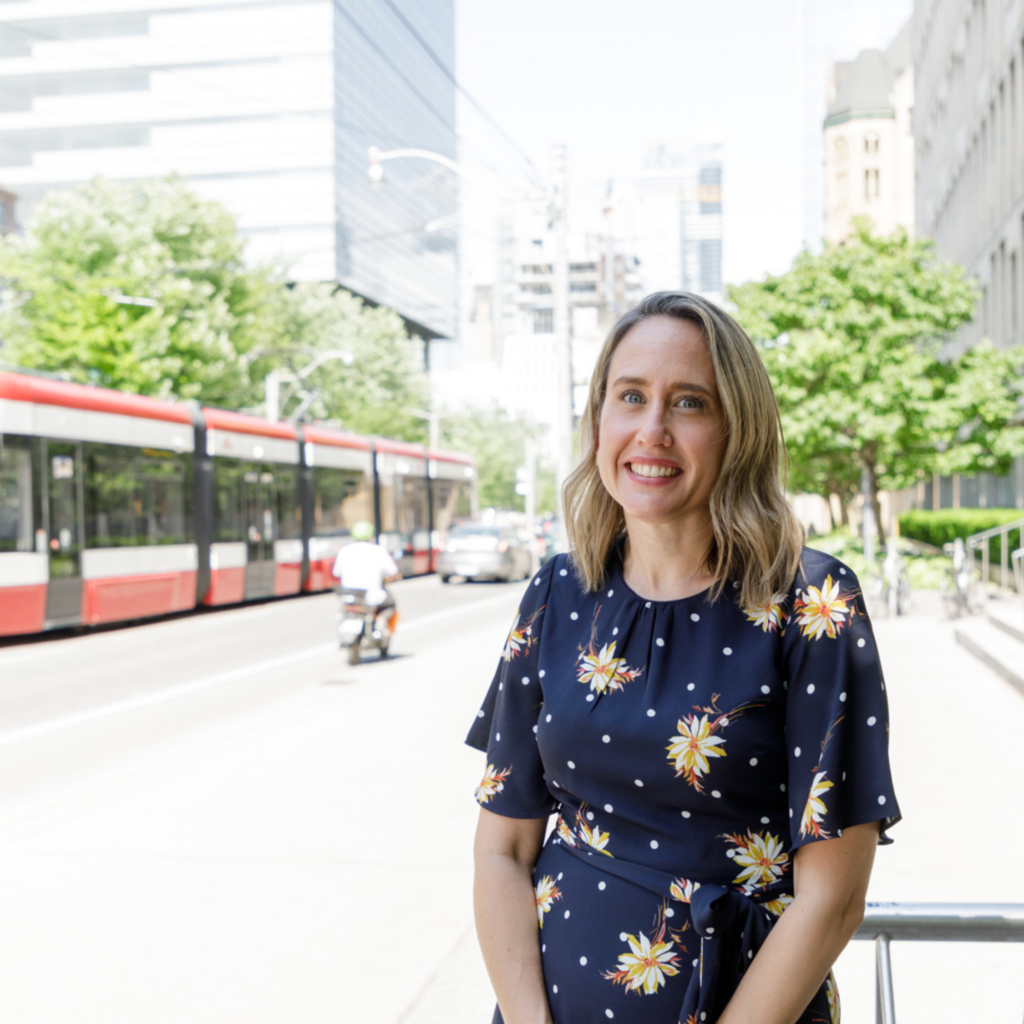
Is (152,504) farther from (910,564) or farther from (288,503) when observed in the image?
(910,564)

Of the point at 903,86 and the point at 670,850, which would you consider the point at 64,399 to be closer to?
the point at 670,850

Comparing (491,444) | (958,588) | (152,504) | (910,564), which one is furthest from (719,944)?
(491,444)

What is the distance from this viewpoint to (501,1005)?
201 centimetres

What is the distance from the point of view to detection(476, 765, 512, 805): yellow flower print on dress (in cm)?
211

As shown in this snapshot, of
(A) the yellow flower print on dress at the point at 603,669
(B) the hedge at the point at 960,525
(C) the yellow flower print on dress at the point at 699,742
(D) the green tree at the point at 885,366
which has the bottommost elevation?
(B) the hedge at the point at 960,525

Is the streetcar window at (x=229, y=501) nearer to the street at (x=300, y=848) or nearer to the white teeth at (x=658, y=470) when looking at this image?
the street at (x=300, y=848)

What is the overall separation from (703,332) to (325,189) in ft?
252

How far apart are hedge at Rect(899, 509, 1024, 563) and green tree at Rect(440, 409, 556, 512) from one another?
3818cm

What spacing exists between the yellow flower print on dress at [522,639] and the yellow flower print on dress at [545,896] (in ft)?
1.18

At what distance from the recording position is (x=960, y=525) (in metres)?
31.0

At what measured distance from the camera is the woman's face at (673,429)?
6.66 feet

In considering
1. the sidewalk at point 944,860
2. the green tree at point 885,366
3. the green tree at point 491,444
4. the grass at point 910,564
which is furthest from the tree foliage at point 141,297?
the green tree at point 491,444

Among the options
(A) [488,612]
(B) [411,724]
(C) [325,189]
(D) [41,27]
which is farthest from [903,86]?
(B) [411,724]

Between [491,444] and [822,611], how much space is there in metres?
79.9
